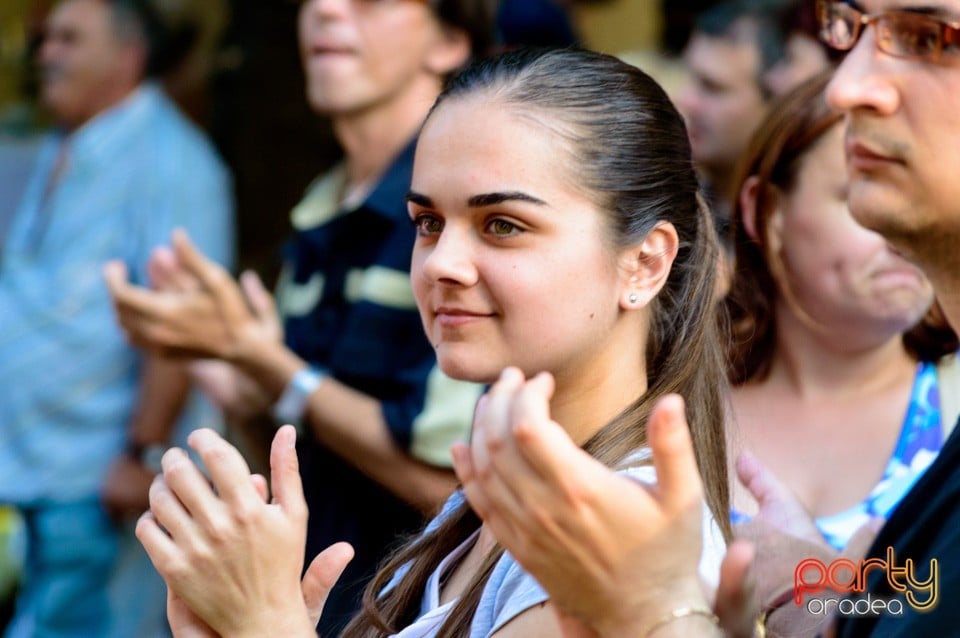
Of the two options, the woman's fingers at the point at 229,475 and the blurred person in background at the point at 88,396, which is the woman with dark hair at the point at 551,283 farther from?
the blurred person in background at the point at 88,396

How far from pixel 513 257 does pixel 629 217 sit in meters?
0.18

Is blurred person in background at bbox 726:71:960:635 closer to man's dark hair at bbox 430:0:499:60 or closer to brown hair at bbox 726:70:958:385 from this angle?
brown hair at bbox 726:70:958:385

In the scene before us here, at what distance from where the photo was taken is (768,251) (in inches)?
88.0

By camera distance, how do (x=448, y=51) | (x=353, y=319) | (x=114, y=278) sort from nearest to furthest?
(x=353, y=319)
(x=114, y=278)
(x=448, y=51)

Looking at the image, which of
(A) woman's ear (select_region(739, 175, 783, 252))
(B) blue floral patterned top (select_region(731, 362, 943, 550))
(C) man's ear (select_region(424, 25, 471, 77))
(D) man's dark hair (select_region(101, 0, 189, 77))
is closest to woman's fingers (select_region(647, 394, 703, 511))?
(B) blue floral patterned top (select_region(731, 362, 943, 550))

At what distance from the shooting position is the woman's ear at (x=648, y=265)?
1626mm

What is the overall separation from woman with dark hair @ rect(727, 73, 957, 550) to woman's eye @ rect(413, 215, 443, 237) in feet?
2.09

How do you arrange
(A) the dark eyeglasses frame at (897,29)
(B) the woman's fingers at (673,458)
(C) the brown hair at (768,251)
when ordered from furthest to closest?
(C) the brown hair at (768,251) → (A) the dark eyeglasses frame at (897,29) → (B) the woman's fingers at (673,458)

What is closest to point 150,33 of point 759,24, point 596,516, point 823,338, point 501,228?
point 759,24

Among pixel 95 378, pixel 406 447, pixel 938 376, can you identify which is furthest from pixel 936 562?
pixel 95 378

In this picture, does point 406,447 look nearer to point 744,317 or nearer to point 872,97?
point 744,317

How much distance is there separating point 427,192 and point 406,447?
86 cm

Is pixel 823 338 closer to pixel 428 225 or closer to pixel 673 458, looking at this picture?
pixel 428 225

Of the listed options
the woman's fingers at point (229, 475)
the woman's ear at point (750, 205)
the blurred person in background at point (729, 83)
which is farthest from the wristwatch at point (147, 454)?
the woman's fingers at point (229, 475)
